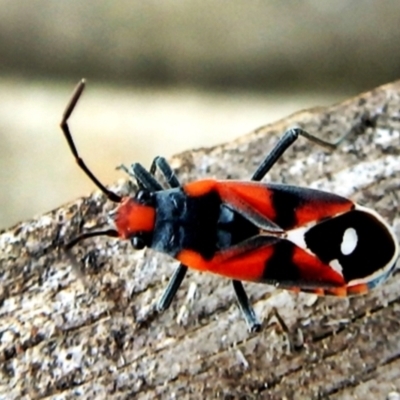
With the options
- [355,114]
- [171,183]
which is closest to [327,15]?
[355,114]

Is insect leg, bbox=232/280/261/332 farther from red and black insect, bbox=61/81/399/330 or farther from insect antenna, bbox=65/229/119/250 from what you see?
insect antenna, bbox=65/229/119/250

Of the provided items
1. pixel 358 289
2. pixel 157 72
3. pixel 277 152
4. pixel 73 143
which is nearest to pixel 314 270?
pixel 358 289

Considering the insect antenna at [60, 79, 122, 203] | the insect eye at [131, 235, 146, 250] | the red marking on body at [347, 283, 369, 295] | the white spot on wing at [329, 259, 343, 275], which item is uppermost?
the insect antenna at [60, 79, 122, 203]

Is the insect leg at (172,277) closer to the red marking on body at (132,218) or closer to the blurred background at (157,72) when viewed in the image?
the red marking on body at (132,218)

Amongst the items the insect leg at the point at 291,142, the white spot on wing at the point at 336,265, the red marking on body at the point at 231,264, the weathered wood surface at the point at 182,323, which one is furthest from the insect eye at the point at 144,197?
the white spot on wing at the point at 336,265

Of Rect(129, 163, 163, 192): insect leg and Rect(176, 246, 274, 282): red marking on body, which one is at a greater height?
Rect(129, 163, 163, 192): insect leg

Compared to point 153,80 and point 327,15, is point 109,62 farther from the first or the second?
point 327,15

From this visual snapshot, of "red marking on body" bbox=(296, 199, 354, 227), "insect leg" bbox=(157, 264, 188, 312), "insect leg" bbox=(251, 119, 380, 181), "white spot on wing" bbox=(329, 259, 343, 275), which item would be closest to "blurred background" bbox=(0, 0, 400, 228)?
"insect leg" bbox=(251, 119, 380, 181)

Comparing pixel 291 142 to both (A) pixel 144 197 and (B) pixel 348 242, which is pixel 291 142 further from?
(A) pixel 144 197
